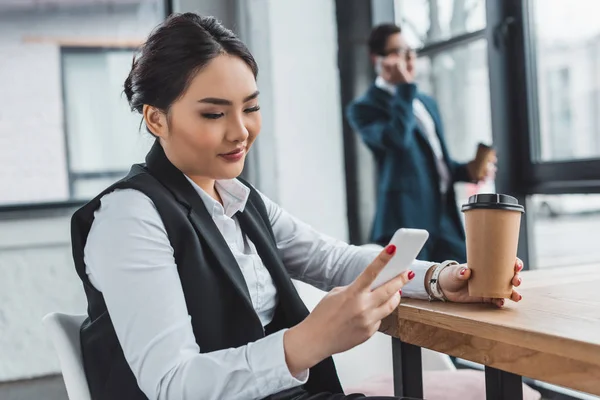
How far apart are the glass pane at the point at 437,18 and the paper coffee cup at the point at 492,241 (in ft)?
6.39

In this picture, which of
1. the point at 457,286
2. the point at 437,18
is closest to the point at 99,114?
the point at 437,18

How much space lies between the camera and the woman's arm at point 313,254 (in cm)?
147

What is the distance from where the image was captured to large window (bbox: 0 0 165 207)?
3098mm

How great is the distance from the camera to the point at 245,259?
128cm

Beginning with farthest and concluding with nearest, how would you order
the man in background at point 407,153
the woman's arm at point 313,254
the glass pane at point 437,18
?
the glass pane at point 437,18, the man in background at point 407,153, the woman's arm at point 313,254

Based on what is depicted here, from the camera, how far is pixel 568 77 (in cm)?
261

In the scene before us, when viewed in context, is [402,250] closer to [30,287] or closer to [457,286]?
[457,286]

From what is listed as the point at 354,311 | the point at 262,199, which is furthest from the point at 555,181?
the point at 354,311

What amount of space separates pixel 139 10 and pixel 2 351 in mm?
1608

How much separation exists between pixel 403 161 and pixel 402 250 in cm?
192

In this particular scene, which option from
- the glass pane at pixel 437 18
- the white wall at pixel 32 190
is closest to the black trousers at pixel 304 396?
the glass pane at pixel 437 18

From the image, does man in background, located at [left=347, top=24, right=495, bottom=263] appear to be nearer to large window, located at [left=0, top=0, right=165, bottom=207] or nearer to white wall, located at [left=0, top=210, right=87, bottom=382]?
large window, located at [left=0, top=0, right=165, bottom=207]

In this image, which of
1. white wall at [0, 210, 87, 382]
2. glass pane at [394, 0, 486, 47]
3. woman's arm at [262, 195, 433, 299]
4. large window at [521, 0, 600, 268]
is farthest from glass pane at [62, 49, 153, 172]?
woman's arm at [262, 195, 433, 299]

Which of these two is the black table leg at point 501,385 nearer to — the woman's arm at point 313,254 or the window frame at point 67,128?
the woman's arm at point 313,254
